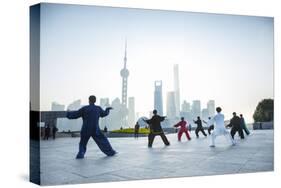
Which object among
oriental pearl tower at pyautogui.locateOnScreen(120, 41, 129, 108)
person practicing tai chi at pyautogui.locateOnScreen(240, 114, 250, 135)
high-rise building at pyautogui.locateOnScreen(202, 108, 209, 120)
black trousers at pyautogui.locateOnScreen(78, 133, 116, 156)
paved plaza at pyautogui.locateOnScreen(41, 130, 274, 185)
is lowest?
paved plaza at pyautogui.locateOnScreen(41, 130, 274, 185)

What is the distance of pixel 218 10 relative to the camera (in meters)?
13.1

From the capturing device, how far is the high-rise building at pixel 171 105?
1239 centimetres

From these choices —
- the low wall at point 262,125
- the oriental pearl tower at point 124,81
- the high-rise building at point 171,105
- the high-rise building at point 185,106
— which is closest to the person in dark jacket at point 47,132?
the oriental pearl tower at point 124,81

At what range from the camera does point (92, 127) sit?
11.7 metres

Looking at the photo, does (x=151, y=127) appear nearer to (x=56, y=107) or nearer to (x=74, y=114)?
(x=74, y=114)

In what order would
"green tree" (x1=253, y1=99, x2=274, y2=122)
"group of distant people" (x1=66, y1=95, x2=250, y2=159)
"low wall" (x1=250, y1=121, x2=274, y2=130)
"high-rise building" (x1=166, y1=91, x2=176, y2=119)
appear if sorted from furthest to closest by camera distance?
"green tree" (x1=253, y1=99, x2=274, y2=122) < "low wall" (x1=250, y1=121, x2=274, y2=130) < "high-rise building" (x1=166, y1=91, x2=176, y2=119) < "group of distant people" (x1=66, y1=95, x2=250, y2=159)

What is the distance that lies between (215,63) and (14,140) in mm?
5059

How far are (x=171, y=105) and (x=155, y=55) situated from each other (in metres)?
1.21

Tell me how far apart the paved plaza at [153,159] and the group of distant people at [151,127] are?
0.38ft

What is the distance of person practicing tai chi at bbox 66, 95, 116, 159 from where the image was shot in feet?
37.7

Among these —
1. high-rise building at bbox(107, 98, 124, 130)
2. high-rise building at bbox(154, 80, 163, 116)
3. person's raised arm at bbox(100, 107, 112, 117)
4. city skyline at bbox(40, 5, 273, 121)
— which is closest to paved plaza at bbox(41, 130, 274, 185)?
high-rise building at bbox(107, 98, 124, 130)

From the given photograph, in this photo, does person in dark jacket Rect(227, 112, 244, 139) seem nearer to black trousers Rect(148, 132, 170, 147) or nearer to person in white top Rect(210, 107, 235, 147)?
person in white top Rect(210, 107, 235, 147)

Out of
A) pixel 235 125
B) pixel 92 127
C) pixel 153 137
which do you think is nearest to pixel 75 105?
pixel 92 127
